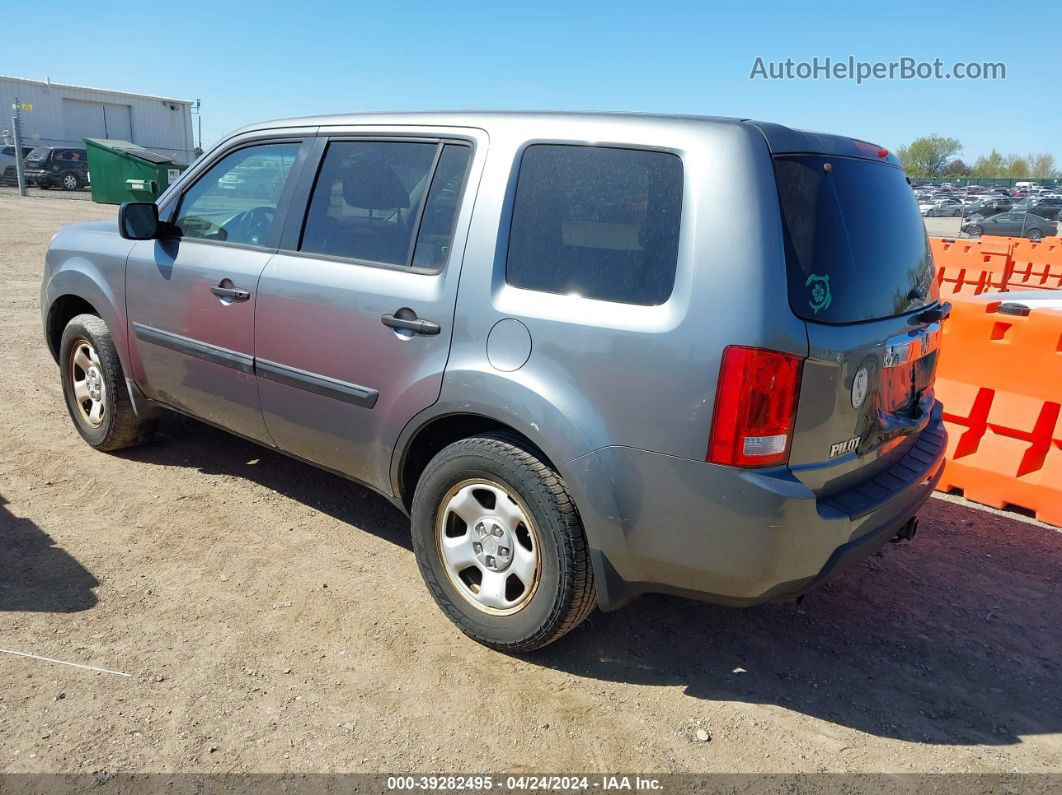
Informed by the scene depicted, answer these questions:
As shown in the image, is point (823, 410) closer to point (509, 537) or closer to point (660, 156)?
point (660, 156)

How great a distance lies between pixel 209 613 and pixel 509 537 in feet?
4.29

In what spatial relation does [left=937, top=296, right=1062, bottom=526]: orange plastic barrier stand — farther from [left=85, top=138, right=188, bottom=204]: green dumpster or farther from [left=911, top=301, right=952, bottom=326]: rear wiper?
[left=85, top=138, right=188, bottom=204]: green dumpster

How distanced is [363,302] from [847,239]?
1.82 m

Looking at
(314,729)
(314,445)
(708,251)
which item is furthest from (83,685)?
(708,251)

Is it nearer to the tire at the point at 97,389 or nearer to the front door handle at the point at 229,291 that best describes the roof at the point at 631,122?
→ the front door handle at the point at 229,291

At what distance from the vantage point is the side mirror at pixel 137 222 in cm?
404

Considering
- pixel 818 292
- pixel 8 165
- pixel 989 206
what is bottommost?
pixel 8 165

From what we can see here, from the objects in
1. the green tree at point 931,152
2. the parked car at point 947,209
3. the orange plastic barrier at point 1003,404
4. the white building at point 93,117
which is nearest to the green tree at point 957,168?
the green tree at point 931,152

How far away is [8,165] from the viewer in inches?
1200

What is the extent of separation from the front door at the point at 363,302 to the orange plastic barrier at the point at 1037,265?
1303 centimetres

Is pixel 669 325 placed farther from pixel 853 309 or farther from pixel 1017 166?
pixel 1017 166

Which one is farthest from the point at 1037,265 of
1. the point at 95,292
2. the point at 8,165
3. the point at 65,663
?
the point at 8,165

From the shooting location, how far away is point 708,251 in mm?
2438

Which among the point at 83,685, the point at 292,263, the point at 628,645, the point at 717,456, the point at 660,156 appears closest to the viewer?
the point at 717,456
